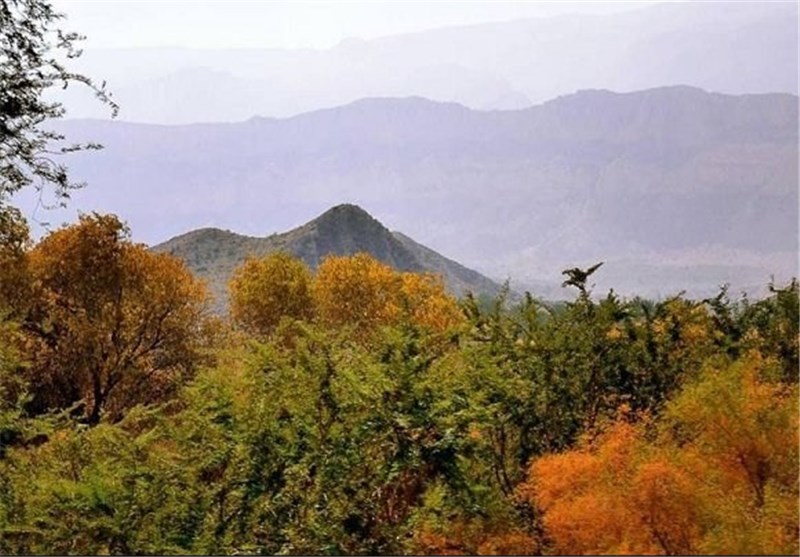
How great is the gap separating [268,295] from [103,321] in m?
9.63

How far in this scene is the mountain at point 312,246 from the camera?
9050 centimetres

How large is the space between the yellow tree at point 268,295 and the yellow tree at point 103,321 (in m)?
6.75

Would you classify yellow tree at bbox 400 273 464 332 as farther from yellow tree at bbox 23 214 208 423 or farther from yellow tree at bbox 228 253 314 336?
yellow tree at bbox 23 214 208 423

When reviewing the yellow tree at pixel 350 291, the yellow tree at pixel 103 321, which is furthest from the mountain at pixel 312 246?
the yellow tree at pixel 103 321

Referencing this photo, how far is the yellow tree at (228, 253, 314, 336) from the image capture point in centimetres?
3581

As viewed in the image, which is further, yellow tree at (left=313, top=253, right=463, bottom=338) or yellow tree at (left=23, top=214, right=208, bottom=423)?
yellow tree at (left=313, top=253, right=463, bottom=338)

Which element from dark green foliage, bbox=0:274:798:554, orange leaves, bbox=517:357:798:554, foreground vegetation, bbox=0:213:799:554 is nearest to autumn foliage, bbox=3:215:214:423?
foreground vegetation, bbox=0:213:799:554

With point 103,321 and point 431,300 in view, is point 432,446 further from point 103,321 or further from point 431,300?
point 431,300

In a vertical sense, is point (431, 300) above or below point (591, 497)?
above

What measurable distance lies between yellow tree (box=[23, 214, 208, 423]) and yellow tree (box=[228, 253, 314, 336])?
266 inches

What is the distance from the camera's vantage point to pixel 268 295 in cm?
3575

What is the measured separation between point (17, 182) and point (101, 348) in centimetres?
1784

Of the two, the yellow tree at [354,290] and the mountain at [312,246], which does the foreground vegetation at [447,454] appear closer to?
the yellow tree at [354,290]

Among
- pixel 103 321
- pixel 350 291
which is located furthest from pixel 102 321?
pixel 350 291
